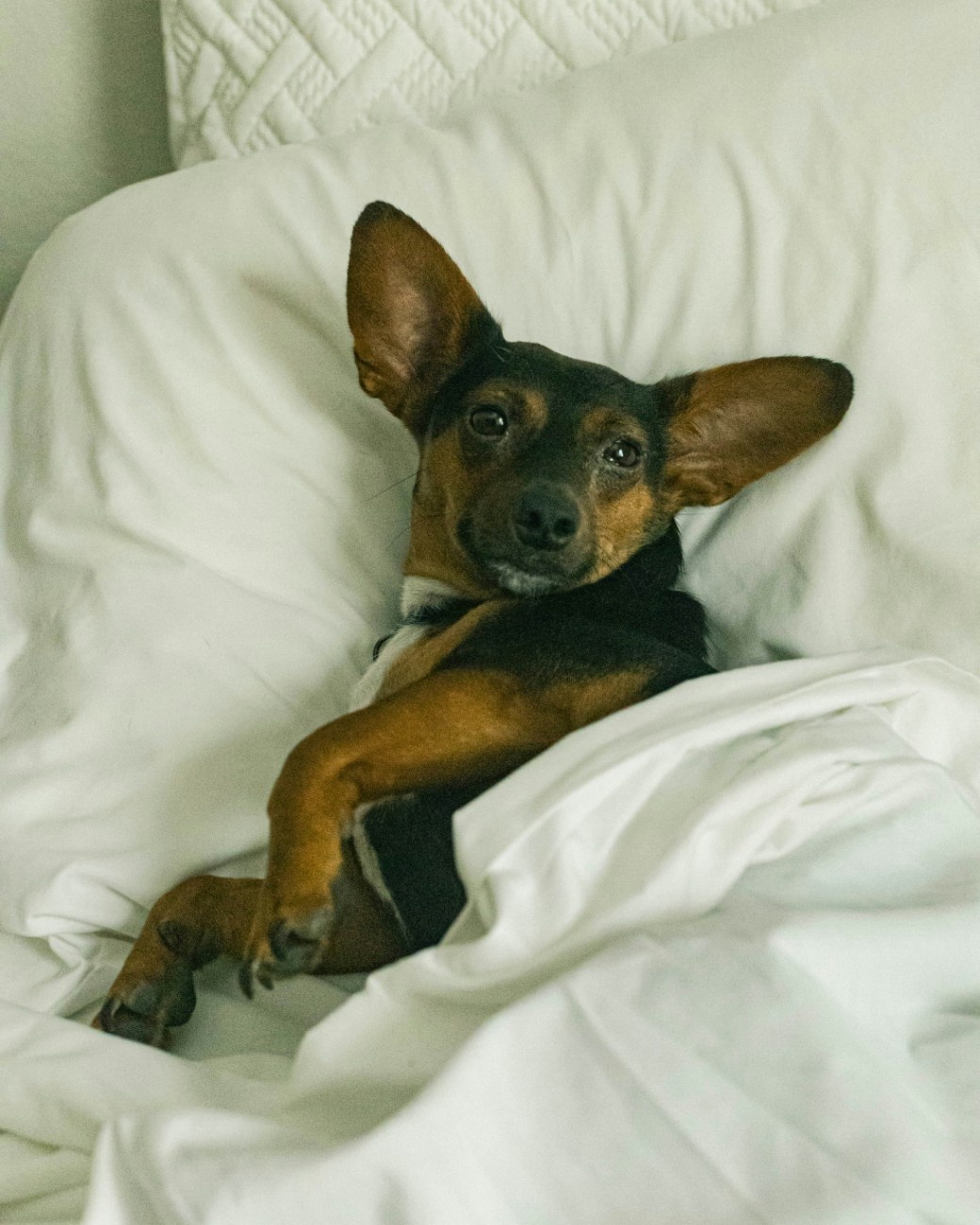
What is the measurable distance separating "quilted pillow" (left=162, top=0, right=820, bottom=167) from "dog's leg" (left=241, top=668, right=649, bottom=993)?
4.49ft

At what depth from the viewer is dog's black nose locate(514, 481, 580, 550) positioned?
5.35 ft

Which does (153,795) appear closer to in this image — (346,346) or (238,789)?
(238,789)

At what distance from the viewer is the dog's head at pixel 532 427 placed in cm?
169

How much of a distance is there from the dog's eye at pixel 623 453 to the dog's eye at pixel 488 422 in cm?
18

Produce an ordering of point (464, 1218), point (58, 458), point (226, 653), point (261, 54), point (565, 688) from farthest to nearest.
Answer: point (261, 54)
point (58, 458)
point (226, 653)
point (565, 688)
point (464, 1218)

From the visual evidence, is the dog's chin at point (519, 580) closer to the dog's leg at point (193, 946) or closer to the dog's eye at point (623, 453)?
the dog's eye at point (623, 453)

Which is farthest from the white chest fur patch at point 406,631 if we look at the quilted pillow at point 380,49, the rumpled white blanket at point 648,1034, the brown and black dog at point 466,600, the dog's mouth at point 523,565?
the quilted pillow at point 380,49

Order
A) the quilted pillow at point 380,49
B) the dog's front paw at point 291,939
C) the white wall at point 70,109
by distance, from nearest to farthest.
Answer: the dog's front paw at point 291,939
the quilted pillow at point 380,49
the white wall at point 70,109

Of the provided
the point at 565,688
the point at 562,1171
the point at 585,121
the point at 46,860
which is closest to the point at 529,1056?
the point at 562,1171

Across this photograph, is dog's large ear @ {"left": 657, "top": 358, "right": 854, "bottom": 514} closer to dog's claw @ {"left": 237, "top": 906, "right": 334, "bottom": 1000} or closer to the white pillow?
the white pillow

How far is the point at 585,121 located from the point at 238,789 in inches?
52.5

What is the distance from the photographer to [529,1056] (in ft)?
3.55

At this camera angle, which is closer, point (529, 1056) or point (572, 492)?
point (529, 1056)

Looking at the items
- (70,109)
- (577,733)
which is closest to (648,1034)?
(577,733)
